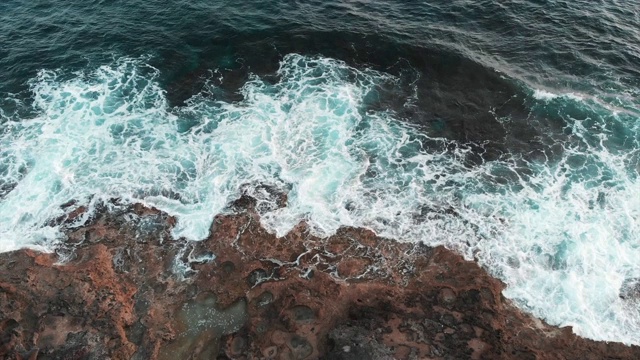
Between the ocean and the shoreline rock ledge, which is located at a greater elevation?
the ocean

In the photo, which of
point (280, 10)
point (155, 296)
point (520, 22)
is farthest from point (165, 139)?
point (520, 22)

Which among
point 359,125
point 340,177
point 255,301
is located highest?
point 359,125

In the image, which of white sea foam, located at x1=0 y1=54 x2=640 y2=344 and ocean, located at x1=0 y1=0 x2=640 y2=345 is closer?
white sea foam, located at x1=0 y1=54 x2=640 y2=344

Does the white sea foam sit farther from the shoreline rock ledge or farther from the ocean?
the shoreline rock ledge

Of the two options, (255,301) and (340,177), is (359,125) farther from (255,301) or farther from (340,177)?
(255,301)

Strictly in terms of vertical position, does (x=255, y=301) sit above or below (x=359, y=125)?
below

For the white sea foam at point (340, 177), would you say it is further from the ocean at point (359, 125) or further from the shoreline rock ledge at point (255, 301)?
the shoreline rock ledge at point (255, 301)

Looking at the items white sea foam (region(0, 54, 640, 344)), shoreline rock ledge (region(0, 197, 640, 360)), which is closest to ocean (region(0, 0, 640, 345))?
white sea foam (region(0, 54, 640, 344))

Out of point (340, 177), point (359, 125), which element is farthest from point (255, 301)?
point (359, 125)
